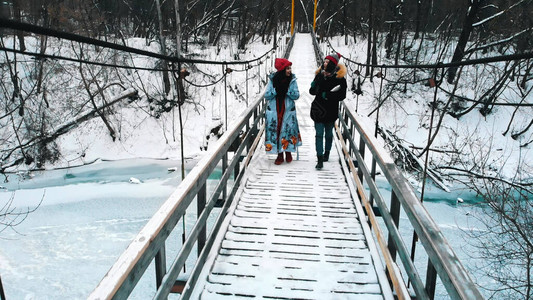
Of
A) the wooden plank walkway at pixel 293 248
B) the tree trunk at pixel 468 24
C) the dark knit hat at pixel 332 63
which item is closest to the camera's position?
the wooden plank walkway at pixel 293 248

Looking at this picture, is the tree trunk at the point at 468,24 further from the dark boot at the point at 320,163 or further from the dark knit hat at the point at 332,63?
the dark knit hat at the point at 332,63

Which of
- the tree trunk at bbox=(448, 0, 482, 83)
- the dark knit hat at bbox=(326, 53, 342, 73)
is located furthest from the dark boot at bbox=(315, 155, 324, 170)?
the tree trunk at bbox=(448, 0, 482, 83)

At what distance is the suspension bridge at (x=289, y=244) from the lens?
155 cm

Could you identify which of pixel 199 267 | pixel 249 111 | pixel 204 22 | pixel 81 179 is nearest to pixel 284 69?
pixel 249 111

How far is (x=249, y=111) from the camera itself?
4496 mm

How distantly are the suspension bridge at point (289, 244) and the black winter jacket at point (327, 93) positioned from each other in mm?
227

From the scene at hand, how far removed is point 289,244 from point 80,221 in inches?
418

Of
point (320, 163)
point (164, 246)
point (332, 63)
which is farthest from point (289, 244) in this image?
point (332, 63)

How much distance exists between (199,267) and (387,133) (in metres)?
12.9

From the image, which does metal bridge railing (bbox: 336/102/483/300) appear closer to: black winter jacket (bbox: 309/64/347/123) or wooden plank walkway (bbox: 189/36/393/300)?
wooden plank walkway (bbox: 189/36/393/300)

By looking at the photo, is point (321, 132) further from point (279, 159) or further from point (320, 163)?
point (279, 159)

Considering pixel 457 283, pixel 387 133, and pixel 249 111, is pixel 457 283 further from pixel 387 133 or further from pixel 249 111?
pixel 387 133

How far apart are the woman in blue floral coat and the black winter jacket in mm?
270

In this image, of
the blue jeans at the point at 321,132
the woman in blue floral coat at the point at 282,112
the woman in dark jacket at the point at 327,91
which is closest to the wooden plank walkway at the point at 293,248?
the blue jeans at the point at 321,132
